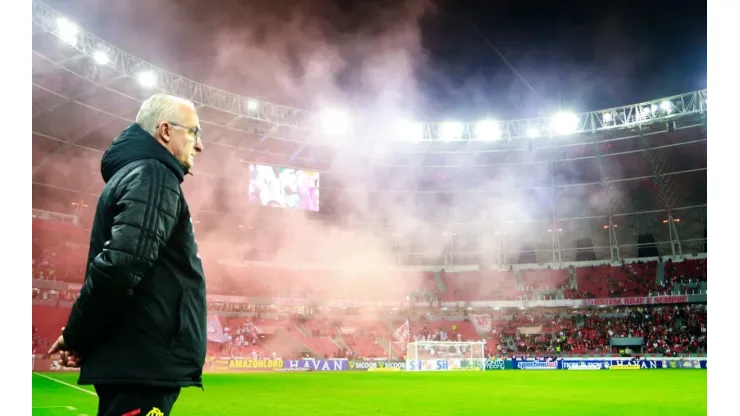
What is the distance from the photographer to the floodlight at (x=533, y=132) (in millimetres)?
19973

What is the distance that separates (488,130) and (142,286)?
64.8 feet

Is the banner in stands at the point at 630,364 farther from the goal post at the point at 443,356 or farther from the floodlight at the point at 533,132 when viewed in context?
the floodlight at the point at 533,132

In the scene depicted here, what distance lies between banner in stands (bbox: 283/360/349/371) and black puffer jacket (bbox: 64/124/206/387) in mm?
16070

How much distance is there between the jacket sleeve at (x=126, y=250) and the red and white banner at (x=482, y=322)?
Result: 22108 mm

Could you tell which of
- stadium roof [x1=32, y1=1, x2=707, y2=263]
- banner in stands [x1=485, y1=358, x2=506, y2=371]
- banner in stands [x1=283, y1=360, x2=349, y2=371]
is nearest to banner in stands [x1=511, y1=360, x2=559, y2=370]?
banner in stands [x1=485, y1=358, x2=506, y2=371]

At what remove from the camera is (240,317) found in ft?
65.4

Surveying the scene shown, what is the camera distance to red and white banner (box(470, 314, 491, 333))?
22688mm

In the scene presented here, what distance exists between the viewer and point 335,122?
60.3 feet

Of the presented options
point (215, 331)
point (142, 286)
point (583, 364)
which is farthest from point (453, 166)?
point (142, 286)

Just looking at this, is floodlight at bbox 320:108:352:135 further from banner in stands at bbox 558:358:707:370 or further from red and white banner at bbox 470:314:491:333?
banner in stands at bbox 558:358:707:370

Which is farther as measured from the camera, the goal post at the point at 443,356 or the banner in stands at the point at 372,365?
the banner in stands at the point at 372,365

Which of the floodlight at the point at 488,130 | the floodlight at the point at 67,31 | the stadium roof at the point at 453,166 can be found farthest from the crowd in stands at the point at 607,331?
the floodlight at the point at 67,31

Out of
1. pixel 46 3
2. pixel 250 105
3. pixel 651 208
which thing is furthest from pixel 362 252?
pixel 46 3

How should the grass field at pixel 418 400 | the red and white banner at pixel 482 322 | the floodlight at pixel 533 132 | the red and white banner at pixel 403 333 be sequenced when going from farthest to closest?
1. the red and white banner at pixel 482 322
2. the red and white banner at pixel 403 333
3. the floodlight at pixel 533 132
4. the grass field at pixel 418 400
